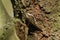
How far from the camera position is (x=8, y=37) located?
0.68m

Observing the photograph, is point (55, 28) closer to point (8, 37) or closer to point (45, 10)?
point (45, 10)

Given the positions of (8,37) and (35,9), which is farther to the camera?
(35,9)

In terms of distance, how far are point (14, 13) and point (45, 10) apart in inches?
4.5

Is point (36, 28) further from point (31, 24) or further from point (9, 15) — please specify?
point (9, 15)

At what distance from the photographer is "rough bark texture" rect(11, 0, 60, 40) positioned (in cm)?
76

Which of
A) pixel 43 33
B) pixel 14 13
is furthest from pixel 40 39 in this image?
pixel 14 13

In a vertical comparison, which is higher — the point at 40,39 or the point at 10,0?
the point at 10,0

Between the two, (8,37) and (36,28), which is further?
(36,28)

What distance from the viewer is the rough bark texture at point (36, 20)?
30.0 inches

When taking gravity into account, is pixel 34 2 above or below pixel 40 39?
above

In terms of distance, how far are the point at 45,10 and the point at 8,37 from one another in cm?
19

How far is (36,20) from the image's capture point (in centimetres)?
78

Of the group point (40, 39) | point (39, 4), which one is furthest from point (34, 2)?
point (40, 39)

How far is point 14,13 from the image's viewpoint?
759 millimetres
